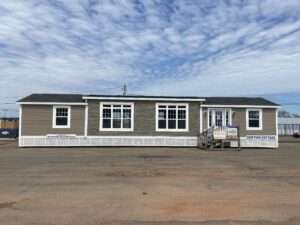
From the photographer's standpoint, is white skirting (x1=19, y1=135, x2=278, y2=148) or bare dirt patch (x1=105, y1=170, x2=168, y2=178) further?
white skirting (x1=19, y1=135, x2=278, y2=148)

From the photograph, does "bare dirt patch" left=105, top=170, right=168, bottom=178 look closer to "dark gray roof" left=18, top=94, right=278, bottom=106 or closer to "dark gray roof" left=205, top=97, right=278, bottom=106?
"dark gray roof" left=18, top=94, right=278, bottom=106

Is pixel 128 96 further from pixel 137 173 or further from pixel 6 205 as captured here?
pixel 6 205

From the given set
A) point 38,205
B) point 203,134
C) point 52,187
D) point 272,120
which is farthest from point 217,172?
point 272,120

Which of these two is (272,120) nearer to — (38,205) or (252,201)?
(252,201)

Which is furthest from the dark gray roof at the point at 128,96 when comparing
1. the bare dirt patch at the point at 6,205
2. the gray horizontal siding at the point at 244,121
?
the bare dirt patch at the point at 6,205

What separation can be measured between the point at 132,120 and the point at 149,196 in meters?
15.6

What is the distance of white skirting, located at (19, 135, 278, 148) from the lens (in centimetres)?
2178

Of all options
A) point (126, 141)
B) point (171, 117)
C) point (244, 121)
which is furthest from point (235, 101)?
point (126, 141)

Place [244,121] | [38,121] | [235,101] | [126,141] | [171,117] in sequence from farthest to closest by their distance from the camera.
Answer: [235,101], [244,121], [171,117], [126,141], [38,121]

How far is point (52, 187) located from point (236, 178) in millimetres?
5162

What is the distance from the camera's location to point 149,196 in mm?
6895

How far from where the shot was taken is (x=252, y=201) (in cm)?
643

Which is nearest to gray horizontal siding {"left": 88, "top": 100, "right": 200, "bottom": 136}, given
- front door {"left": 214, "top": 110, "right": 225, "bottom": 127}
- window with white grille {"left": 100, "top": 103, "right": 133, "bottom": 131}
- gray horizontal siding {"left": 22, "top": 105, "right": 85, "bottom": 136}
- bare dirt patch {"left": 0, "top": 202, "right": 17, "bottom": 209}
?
window with white grille {"left": 100, "top": 103, "right": 133, "bottom": 131}

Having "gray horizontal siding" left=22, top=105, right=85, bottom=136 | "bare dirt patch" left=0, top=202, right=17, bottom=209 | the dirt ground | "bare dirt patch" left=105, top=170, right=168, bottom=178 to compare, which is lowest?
"bare dirt patch" left=0, top=202, right=17, bottom=209
